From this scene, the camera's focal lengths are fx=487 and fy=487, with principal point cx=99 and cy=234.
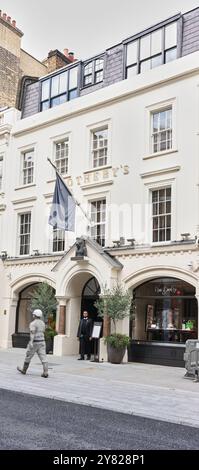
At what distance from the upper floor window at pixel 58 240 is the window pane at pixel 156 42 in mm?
8341

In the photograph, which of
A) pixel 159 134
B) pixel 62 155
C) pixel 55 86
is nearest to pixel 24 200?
pixel 62 155

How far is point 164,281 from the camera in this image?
17.6m

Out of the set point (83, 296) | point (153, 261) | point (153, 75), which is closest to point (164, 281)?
point (153, 261)

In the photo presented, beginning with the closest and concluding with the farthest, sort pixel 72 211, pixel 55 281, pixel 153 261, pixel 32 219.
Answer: pixel 153 261 → pixel 72 211 → pixel 55 281 → pixel 32 219

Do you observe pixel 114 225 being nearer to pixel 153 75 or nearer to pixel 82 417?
pixel 153 75

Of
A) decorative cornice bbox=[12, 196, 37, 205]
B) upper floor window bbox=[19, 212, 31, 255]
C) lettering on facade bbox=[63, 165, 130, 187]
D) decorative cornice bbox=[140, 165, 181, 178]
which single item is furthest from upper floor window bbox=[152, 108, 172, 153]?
upper floor window bbox=[19, 212, 31, 255]

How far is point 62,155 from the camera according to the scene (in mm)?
21844

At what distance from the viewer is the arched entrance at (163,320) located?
16891 mm

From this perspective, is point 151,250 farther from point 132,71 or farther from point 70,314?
point 132,71

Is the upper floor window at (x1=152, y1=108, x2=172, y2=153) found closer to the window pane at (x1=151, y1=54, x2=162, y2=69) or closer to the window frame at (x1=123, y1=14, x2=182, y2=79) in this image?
the window pane at (x1=151, y1=54, x2=162, y2=69)

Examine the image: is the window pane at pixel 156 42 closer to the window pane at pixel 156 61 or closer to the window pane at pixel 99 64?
the window pane at pixel 156 61

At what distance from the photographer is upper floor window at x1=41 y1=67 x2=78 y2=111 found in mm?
22734

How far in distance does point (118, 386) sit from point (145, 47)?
1401 centimetres

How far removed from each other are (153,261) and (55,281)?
201 inches
